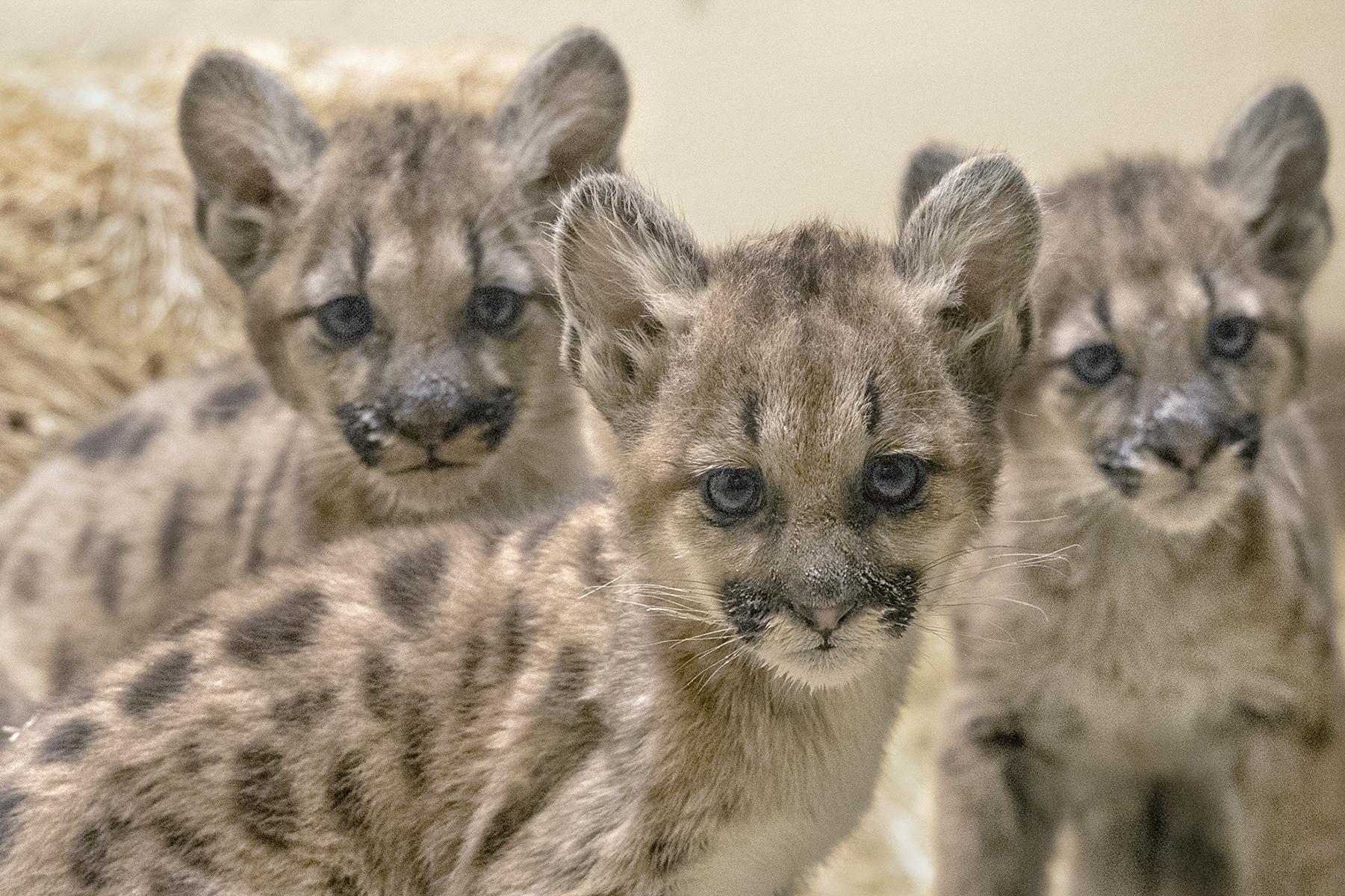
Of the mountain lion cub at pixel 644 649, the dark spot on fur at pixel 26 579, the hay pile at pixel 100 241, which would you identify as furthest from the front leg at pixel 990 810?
the hay pile at pixel 100 241

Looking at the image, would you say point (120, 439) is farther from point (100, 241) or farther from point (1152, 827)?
point (1152, 827)

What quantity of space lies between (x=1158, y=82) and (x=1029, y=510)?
9.77 feet

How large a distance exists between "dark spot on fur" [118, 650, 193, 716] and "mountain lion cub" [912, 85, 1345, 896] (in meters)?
1.70

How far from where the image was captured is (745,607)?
2314 millimetres

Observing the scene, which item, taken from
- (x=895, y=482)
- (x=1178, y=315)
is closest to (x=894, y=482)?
(x=895, y=482)

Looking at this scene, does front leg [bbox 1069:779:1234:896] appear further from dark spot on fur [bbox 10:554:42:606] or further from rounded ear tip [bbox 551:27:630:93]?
dark spot on fur [bbox 10:554:42:606]

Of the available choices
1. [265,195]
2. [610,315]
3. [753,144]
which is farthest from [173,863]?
[753,144]

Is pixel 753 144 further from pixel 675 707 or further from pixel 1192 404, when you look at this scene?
pixel 675 707

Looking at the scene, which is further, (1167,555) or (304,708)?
(1167,555)

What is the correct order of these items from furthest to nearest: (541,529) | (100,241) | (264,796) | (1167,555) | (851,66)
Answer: (851,66) → (100,241) → (1167,555) → (541,529) → (264,796)

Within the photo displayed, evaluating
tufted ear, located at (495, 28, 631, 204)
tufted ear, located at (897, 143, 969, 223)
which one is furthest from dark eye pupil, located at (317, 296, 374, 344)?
tufted ear, located at (897, 143, 969, 223)

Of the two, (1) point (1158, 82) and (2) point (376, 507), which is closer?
(2) point (376, 507)

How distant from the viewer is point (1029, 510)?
327cm

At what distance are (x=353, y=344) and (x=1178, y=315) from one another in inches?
74.1
